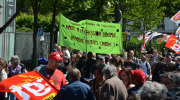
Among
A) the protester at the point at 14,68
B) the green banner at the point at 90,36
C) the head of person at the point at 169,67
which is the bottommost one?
the protester at the point at 14,68

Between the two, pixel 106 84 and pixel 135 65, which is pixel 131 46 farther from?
pixel 106 84

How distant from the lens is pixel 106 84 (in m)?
4.43

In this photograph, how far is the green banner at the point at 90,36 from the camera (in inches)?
318

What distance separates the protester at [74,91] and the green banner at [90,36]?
3.57 meters

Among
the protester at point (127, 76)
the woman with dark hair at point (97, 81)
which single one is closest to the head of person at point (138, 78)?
the protester at point (127, 76)

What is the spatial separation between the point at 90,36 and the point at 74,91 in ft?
13.7

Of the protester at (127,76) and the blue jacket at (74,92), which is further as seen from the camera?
the protester at (127,76)

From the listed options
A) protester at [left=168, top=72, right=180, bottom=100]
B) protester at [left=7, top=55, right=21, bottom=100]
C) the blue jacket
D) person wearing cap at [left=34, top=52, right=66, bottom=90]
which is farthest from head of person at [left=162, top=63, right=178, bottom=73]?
protester at [left=7, top=55, right=21, bottom=100]

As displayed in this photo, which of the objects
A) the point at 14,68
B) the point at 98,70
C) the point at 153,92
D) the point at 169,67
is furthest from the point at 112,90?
the point at 14,68

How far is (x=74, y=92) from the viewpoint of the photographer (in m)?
4.23

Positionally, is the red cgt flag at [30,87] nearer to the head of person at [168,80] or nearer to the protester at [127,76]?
the protester at [127,76]

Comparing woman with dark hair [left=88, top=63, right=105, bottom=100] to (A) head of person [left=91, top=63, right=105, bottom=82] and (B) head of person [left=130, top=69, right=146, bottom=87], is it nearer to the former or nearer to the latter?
(A) head of person [left=91, top=63, right=105, bottom=82]

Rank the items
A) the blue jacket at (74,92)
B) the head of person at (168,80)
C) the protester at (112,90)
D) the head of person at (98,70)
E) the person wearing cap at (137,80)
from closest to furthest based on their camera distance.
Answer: the blue jacket at (74,92), the protester at (112,90), the person wearing cap at (137,80), the head of person at (168,80), the head of person at (98,70)

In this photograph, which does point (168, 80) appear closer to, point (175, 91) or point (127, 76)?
point (127, 76)
